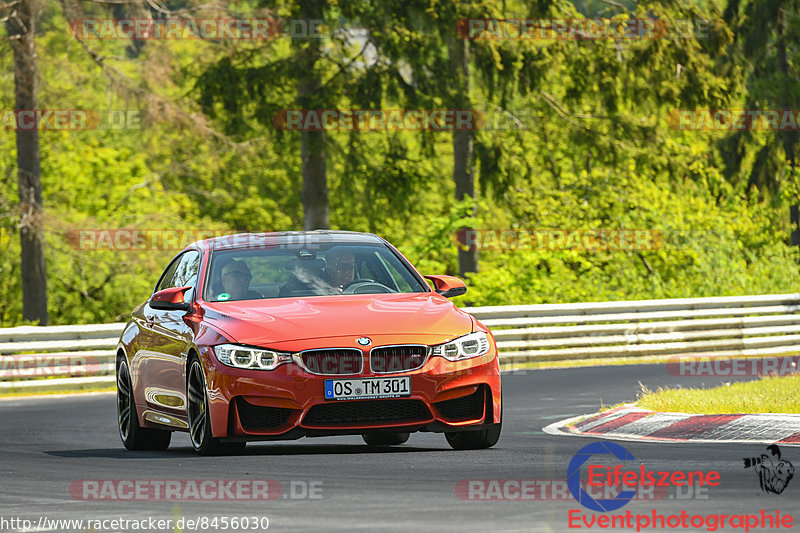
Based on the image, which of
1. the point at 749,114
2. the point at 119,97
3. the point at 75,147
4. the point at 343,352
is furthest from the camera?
the point at 75,147

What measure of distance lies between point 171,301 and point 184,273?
92 cm

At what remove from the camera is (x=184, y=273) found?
40.8ft

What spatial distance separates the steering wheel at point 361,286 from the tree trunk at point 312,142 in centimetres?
2187

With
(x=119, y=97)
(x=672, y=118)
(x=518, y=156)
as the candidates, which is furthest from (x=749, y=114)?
(x=119, y=97)

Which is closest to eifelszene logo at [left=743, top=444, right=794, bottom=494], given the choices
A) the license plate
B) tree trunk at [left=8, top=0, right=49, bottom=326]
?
the license plate

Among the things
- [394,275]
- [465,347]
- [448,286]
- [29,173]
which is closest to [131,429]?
[394,275]

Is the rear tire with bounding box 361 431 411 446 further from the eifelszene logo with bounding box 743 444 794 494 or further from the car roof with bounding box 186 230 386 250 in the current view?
the eifelszene logo with bounding box 743 444 794 494

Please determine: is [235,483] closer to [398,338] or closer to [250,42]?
[398,338]

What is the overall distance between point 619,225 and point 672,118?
480 inches

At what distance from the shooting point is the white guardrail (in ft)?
70.3

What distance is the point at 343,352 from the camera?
10258 millimetres

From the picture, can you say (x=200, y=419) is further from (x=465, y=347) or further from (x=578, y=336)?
(x=578, y=336)

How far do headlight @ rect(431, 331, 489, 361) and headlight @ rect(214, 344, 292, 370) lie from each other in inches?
39.9

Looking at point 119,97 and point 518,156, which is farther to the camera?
point 518,156
